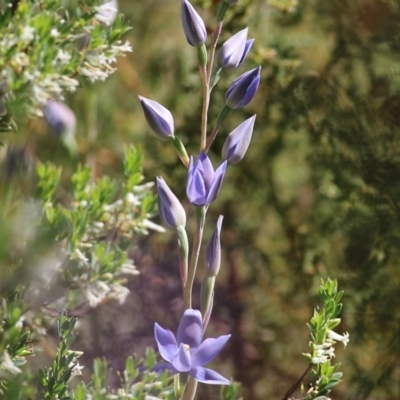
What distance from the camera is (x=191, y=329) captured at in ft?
1.83

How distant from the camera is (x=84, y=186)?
29.1 inches

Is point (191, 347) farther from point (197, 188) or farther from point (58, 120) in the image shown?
point (58, 120)

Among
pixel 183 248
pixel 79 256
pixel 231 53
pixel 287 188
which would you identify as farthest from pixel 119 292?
pixel 287 188

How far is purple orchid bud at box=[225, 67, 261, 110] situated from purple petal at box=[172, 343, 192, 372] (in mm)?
216

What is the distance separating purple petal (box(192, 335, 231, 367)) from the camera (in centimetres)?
56

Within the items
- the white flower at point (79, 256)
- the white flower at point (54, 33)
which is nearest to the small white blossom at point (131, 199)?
the white flower at point (79, 256)

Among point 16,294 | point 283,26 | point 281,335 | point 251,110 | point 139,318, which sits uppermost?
point 16,294

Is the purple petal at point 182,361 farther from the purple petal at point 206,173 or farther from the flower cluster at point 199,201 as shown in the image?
the purple petal at point 206,173

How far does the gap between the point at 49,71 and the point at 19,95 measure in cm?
4

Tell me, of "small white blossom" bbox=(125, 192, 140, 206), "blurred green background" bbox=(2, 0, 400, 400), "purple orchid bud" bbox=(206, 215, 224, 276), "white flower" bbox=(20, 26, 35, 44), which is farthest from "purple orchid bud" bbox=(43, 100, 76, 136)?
"purple orchid bud" bbox=(206, 215, 224, 276)

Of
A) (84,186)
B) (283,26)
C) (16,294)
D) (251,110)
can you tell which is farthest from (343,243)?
(16,294)

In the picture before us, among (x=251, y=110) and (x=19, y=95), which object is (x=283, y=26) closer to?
(x=251, y=110)

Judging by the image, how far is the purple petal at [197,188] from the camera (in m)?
0.56

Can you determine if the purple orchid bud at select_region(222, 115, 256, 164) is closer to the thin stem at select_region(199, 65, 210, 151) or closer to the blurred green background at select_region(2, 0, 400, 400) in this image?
the thin stem at select_region(199, 65, 210, 151)
